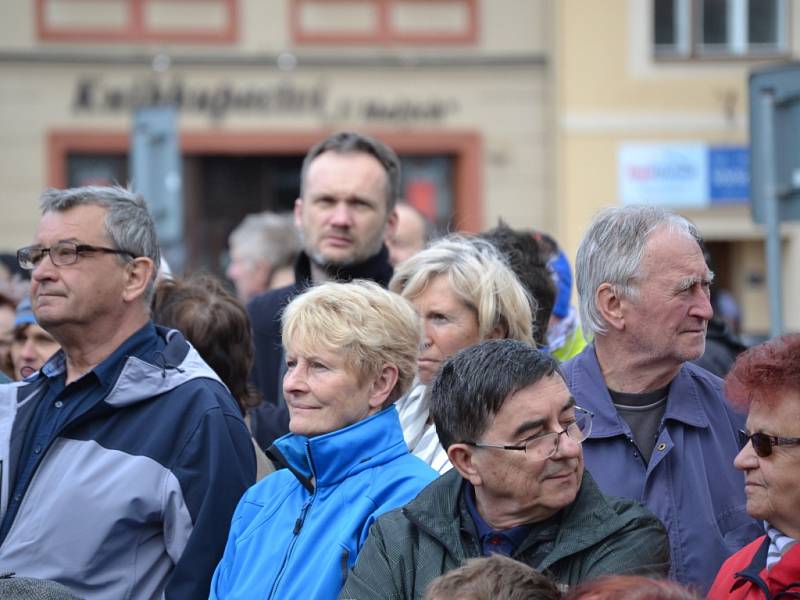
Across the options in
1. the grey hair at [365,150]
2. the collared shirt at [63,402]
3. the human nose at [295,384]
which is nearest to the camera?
the human nose at [295,384]

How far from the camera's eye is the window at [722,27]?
17969 millimetres

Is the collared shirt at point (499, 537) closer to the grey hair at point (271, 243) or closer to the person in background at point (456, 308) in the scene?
the person in background at point (456, 308)

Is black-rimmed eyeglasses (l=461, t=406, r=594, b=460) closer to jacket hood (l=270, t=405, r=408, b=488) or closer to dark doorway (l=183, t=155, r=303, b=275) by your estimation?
jacket hood (l=270, t=405, r=408, b=488)

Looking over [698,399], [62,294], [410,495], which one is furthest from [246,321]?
[698,399]

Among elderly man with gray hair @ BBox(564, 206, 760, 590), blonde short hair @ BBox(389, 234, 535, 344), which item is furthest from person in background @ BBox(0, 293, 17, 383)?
elderly man with gray hair @ BBox(564, 206, 760, 590)

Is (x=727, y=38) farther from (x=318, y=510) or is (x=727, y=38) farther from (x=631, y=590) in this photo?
(x=631, y=590)

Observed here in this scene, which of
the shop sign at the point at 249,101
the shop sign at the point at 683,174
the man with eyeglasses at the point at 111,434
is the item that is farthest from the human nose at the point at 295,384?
the shop sign at the point at 249,101

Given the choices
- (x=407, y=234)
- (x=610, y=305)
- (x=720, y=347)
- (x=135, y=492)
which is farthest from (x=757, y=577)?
(x=407, y=234)

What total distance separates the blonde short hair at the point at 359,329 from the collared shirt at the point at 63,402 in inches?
19.9

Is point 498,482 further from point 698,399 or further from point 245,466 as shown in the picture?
point 245,466

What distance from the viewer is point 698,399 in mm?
3486

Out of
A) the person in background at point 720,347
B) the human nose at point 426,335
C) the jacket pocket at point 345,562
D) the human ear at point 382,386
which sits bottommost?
the jacket pocket at point 345,562

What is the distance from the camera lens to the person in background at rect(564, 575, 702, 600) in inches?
84.6

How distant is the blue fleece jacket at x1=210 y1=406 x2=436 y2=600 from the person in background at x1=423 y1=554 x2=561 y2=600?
33.4 inches
